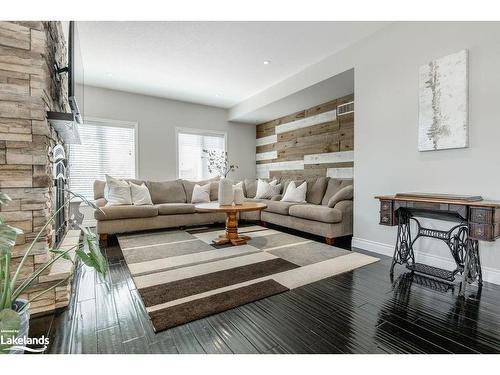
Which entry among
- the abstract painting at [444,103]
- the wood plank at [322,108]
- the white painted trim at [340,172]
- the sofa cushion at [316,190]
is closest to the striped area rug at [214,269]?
the sofa cushion at [316,190]

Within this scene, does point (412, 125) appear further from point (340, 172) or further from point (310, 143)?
point (310, 143)

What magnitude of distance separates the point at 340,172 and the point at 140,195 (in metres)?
3.52

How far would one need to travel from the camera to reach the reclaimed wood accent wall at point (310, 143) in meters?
4.42

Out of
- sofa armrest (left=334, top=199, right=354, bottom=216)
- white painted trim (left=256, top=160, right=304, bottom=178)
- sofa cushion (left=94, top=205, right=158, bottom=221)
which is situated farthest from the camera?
white painted trim (left=256, top=160, right=304, bottom=178)

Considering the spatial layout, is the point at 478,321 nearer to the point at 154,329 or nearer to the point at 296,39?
the point at 154,329

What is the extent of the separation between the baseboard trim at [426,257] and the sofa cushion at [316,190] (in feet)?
4.04

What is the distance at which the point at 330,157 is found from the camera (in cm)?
473

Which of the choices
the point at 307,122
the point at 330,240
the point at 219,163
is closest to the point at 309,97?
the point at 307,122

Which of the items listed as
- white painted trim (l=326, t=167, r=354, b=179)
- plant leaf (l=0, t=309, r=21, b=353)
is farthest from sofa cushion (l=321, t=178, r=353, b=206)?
plant leaf (l=0, t=309, r=21, b=353)

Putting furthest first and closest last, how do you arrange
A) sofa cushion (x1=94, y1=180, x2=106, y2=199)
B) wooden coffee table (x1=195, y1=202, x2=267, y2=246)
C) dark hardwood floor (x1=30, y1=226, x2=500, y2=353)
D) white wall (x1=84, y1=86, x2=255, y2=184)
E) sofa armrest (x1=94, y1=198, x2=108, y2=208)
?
white wall (x1=84, y1=86, x2=255, y2=184)
sofa cushion (x1=94, y1=180, x2=106, y2=199)
sofa armrest (x1=94, y1=198, x2=108, y2=208)
wooden coffee table (x1=195, y1=202, x2=267, y2=246)
dark hardwood floor (x1=30, y1=226, x2=500, y2=353)

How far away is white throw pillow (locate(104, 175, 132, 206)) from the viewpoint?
13.3ft

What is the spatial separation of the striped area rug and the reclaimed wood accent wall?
180 cm

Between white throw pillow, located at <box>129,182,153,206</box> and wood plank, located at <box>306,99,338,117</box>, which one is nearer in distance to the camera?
white throw pillow, located at <box>129,182,153,206</box>

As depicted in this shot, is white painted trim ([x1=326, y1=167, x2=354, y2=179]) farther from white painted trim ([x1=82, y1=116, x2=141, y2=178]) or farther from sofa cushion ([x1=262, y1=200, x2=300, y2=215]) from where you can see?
white painted trim ([x1=82, y1=116, x2=141, y2=178])
